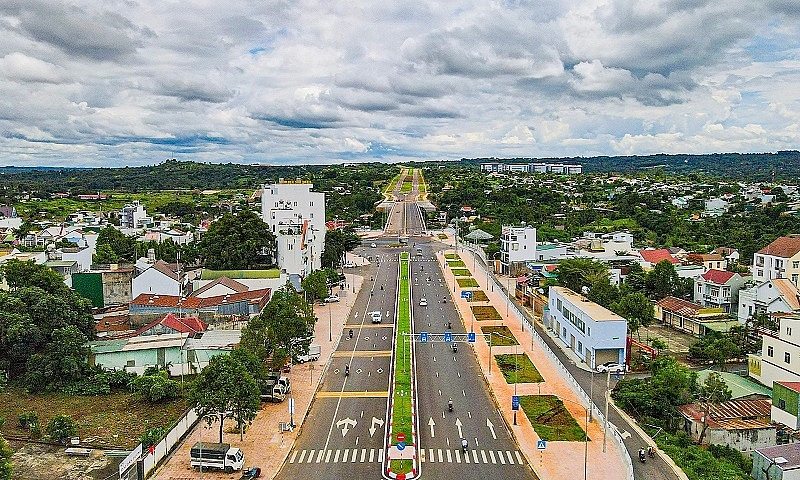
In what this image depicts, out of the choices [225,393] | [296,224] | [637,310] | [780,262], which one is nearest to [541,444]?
[225,393]

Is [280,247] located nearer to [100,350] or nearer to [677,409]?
[100,350]

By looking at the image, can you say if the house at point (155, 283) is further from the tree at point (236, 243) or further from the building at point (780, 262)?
the building at point (780, 262)

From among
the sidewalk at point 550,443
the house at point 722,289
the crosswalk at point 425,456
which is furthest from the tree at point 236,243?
the house at point 722,289

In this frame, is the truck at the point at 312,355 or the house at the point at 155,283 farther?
the house at the point at 155,283

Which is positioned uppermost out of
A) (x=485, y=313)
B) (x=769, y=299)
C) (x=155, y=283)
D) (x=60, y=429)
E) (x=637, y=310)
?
(x=155, y=283)

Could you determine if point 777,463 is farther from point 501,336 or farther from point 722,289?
point 722,289
